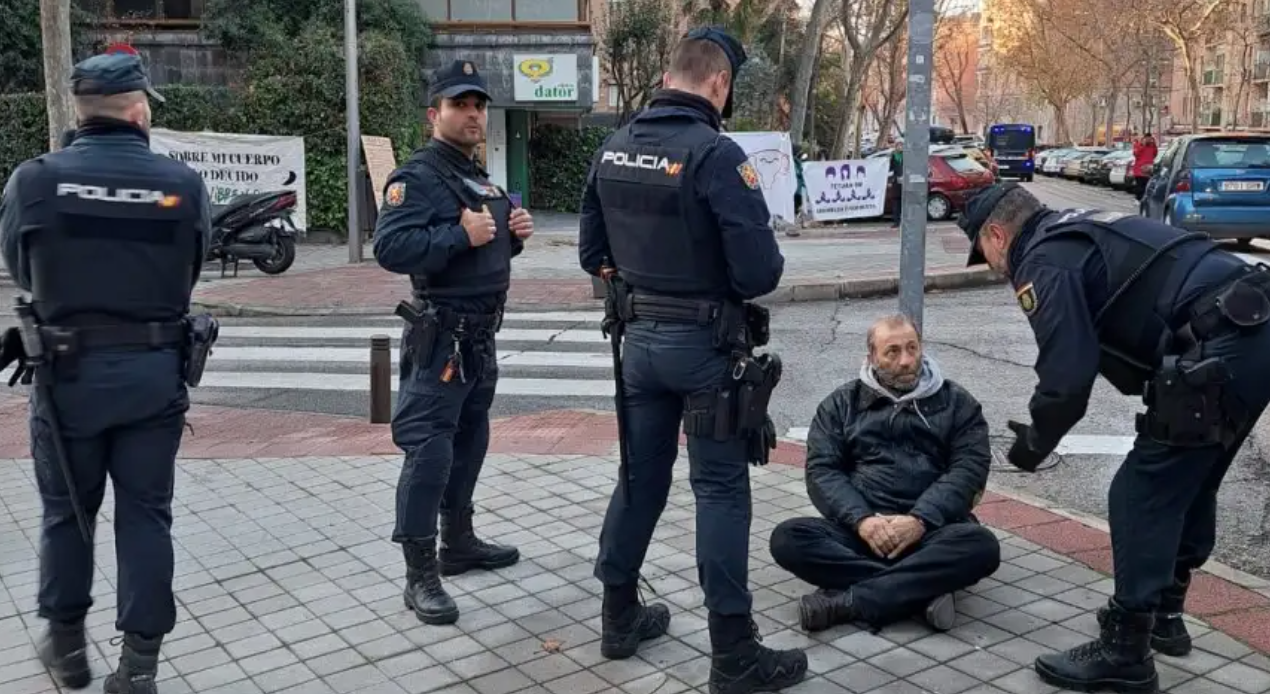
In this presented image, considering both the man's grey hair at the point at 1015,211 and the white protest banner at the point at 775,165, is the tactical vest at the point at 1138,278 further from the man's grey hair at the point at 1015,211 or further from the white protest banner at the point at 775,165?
the white protest banner at the point at 775,165

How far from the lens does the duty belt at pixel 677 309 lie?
3736 millimetres

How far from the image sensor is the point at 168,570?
12.5 ft

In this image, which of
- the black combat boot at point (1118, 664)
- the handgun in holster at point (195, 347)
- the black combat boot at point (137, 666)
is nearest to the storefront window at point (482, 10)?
the handgun in holster at point (195, 347)

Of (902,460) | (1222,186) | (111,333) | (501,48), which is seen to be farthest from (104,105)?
(501,48)

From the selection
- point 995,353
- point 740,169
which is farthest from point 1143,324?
point 995,353

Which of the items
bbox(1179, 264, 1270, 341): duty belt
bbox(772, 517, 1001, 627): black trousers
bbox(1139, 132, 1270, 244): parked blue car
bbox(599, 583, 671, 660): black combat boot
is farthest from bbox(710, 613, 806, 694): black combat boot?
bbox(1139, 132, 1270, 244): parked blue car

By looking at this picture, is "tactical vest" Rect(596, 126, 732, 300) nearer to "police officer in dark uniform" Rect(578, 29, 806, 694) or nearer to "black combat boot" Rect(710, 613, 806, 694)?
"police officer in dark uniform" Rect(578, 29, 806, 694)

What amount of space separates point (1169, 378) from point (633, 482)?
1661 mm

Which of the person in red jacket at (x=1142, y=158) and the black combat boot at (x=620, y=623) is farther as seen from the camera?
→ the person in red jacket at (x=1142, y=158)

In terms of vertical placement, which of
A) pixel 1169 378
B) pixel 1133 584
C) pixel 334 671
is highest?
pixel 1169 378

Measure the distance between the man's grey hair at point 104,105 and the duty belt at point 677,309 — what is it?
1.69 metres

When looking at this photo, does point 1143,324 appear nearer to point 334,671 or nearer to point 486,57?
point 334,671

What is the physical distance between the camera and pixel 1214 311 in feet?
11.3

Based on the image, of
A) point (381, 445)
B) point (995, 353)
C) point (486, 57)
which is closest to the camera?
point (381, 445)
